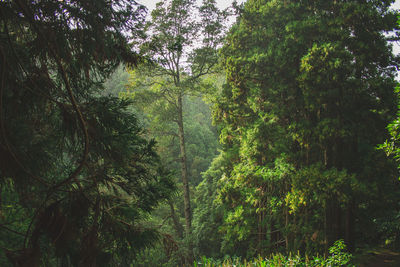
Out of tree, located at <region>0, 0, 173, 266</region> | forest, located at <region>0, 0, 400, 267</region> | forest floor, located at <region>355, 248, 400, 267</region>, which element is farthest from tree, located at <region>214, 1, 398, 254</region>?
tree, located at <region>0, 0, 173, 266</region>

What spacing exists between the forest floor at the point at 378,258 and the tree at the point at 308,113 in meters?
0.67

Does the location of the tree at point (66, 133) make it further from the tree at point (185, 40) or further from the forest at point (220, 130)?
the tree at point (185, 40)

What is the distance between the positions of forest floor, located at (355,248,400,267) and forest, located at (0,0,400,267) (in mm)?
55

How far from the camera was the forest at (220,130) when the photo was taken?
265 centimetres

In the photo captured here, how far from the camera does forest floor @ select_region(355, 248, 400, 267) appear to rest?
5.92 m

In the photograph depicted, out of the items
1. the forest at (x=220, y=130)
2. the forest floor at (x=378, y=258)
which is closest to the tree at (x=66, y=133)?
the forest at (x=220, y=130)

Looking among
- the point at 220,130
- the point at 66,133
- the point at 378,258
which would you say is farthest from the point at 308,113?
the point at 66,133

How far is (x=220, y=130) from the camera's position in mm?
10805

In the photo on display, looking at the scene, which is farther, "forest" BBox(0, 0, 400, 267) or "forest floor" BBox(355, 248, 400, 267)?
"forest floor" BBox(355, 248, 400, 267)

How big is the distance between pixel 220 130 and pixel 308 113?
154 inches

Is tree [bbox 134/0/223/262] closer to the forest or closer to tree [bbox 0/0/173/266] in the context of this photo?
the forest

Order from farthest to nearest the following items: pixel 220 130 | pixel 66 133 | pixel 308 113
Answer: pixel 220 130
pixel 308 113
pixel 66 133

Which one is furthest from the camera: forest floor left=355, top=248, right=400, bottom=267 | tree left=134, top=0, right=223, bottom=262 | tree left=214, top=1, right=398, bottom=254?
tree left=134, top=0, right=223, bottom=262

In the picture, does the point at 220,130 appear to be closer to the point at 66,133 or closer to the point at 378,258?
the point at 378,258
